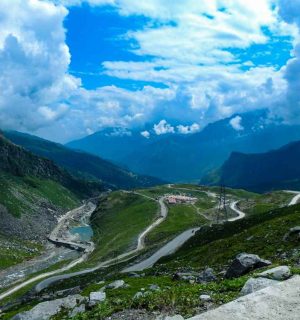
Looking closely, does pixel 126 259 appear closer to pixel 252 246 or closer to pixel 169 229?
pixel 169 229

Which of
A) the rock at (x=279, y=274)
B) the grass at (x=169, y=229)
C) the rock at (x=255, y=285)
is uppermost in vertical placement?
the rock at (x=279, y=274)

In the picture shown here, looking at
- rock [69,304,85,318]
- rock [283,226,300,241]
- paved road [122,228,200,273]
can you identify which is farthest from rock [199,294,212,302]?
paved road [122,228,200,273]

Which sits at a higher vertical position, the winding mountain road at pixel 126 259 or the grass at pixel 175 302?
the grass at pixel 175 302

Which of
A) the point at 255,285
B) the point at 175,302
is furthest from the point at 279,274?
the point at 175,302

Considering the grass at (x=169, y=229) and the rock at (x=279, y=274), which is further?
the grass at (x=169, y=229)

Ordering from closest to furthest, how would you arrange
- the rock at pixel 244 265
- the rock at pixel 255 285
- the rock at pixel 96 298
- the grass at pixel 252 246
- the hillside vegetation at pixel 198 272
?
1. the rock at pixel 255 285
2. the hillside vegetation at pixel 198 272
3. the rock at pixel 96 298
4. the rock at pixel 244 265
5. the grass at pixel 252 246

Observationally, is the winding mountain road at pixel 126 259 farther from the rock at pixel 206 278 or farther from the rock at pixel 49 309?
the rock at pixel 49 309

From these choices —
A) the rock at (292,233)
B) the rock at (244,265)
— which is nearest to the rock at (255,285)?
the rock at (244,265)

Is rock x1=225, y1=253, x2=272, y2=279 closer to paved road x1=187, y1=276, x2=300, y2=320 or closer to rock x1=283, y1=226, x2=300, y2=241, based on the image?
rock x1=283, y1=226, x2=300, y2=241
